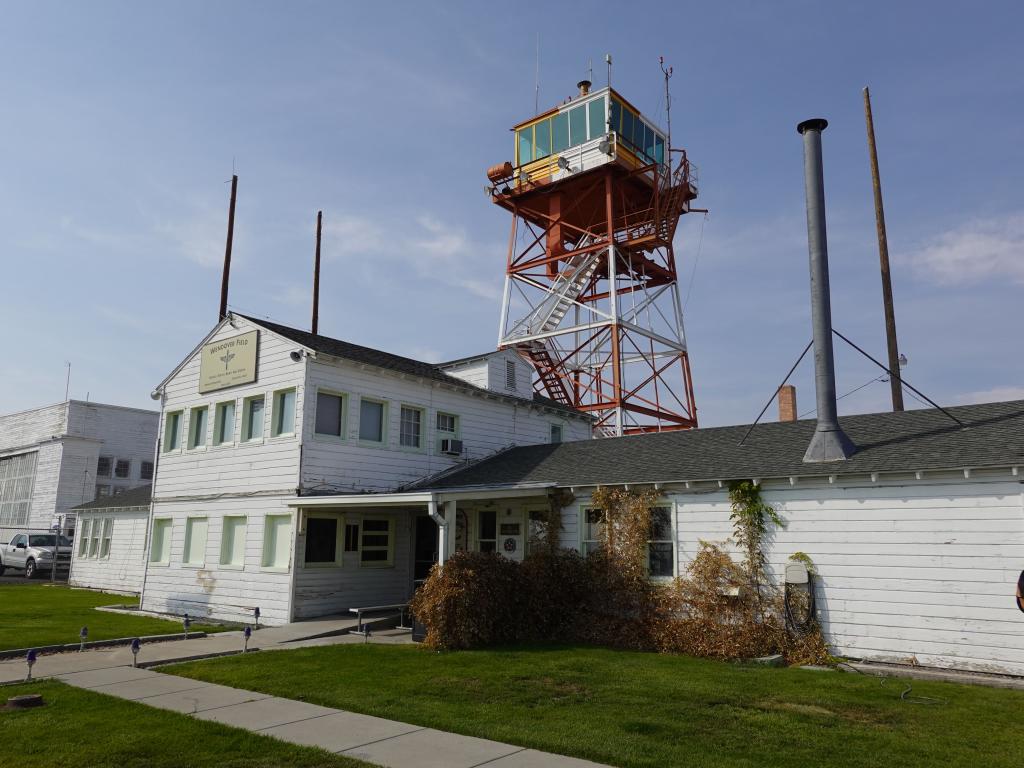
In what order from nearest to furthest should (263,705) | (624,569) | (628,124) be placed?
(263,705), (624,569), (628,124)

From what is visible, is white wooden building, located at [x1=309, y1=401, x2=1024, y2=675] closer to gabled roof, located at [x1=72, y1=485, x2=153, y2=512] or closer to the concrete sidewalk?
the concrete sidewalk

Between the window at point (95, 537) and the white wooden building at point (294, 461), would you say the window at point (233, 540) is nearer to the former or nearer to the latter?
the white wooden building at point (294, 461)

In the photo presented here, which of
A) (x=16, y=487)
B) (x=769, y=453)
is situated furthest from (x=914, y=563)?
(x=16, y=487)

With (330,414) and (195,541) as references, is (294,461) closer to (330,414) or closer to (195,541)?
(330,414)

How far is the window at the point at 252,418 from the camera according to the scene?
2009cm

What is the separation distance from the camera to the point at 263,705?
949 cm

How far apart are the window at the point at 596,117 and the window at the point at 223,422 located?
60.6 feet

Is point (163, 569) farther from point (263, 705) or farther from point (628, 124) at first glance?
point (628, 124)

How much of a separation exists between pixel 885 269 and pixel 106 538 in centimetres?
2975

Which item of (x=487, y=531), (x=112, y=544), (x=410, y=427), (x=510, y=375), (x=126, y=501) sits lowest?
(x=112, y=544)

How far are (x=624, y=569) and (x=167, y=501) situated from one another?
1459cm

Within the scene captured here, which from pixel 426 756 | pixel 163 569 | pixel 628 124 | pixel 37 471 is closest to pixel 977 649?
pixel 426 756

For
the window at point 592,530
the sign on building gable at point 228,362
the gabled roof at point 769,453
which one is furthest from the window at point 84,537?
the window at point 592,530

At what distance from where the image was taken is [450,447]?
2127 centimetres
